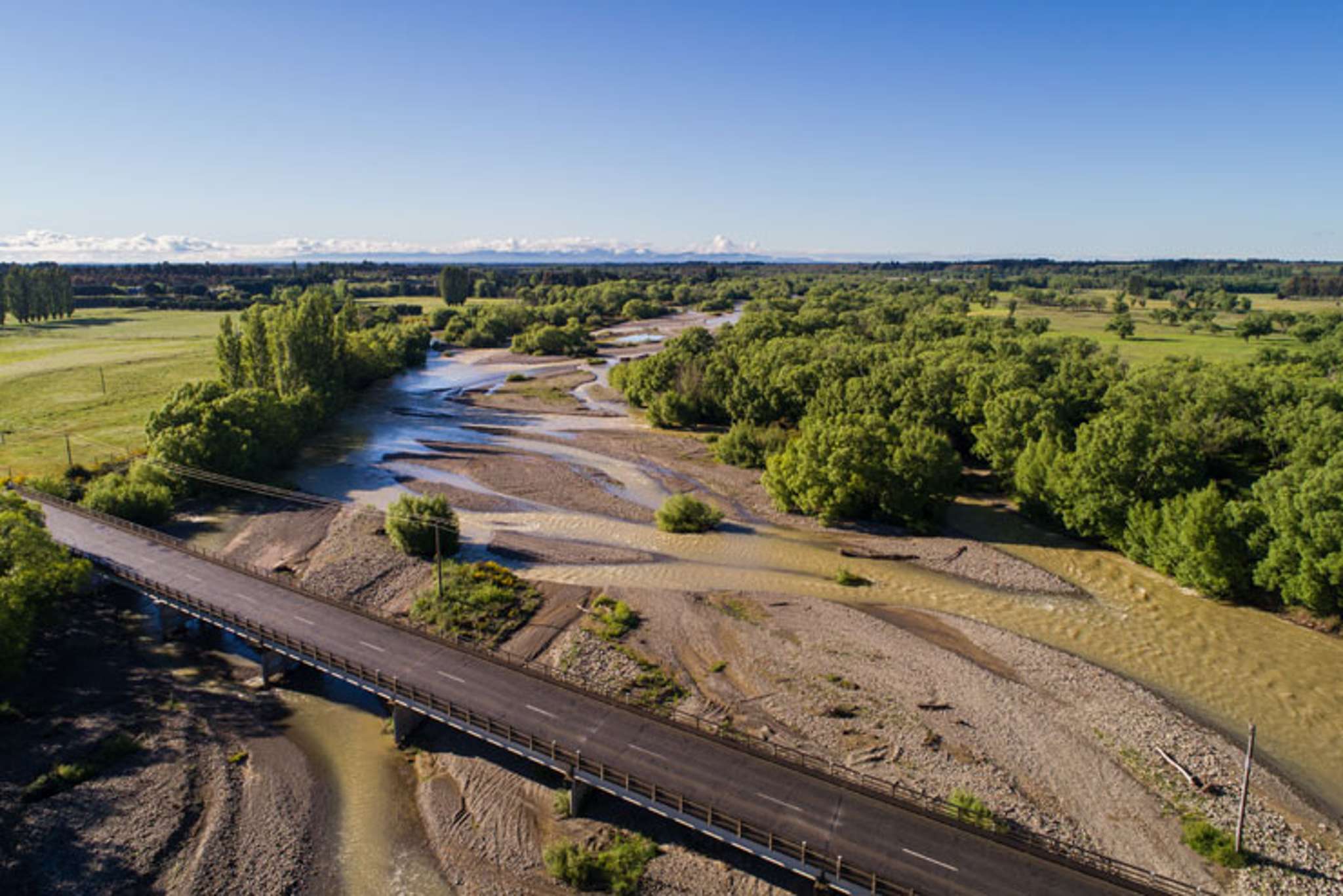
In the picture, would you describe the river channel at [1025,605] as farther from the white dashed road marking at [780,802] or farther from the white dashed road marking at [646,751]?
the white dashed road marking at [780,802]

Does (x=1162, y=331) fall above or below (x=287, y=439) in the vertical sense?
above

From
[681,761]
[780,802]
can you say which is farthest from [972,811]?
[681,761]

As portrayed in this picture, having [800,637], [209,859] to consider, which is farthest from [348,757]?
[800,637]

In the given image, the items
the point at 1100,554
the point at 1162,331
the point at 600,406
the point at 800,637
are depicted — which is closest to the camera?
the point at 800,637

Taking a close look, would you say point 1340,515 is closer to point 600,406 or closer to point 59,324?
point 600,406

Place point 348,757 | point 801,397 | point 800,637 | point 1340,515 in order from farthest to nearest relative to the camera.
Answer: point 801,397 < point 800,637 < point 1340,515 < point 348,757

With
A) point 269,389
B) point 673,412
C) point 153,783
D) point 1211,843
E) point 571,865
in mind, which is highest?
point 269,389

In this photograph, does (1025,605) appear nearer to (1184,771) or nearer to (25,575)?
(1184,771)

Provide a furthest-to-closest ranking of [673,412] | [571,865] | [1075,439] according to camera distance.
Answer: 1. [673,412]
2. [1075,439]
3. [571,865]
